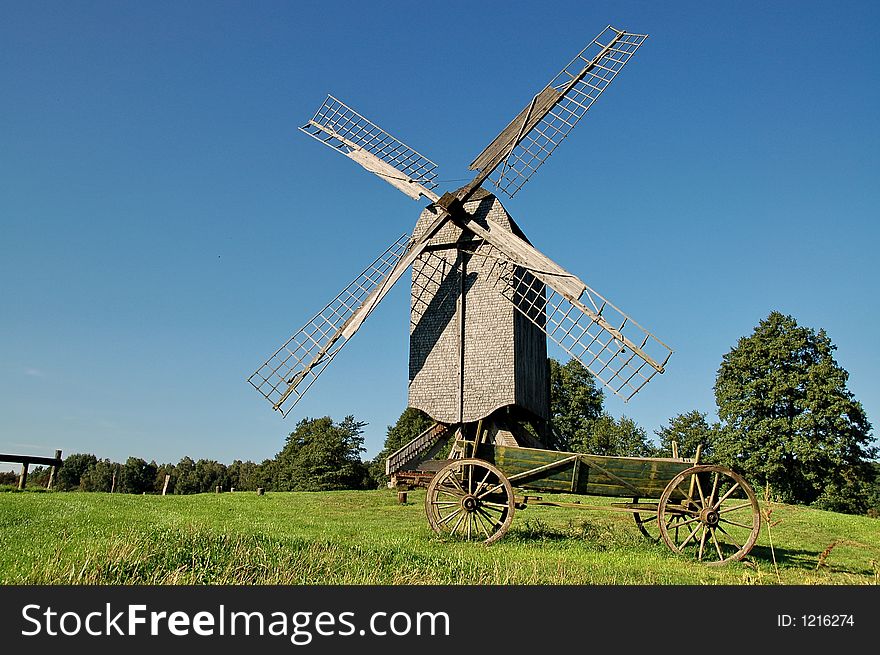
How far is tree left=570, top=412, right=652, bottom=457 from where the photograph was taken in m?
44.5

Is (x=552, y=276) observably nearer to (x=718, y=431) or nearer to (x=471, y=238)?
(x=471, y=238)

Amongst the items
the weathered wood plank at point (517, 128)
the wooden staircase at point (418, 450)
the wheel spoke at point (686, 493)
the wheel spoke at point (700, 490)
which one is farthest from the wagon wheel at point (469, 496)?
the weathered wood plank at point (517, 128)

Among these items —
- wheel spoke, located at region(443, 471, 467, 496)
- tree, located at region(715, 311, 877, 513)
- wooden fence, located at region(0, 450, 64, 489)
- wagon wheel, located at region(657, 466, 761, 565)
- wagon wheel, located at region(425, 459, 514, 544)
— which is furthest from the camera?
tree, located at region(715, 311, 877, 513)

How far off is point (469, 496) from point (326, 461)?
45.0m

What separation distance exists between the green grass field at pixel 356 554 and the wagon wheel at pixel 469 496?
44cm

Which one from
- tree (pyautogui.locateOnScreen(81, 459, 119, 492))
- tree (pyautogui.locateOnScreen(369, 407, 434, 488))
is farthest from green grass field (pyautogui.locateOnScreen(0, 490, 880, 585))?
tree (pyautogui.locateOnScreen(81, 459, 119, 492))

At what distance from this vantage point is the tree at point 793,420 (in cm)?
3184

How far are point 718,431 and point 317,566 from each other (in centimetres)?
3410

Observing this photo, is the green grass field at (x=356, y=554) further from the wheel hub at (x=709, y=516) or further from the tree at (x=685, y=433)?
the tree at (x=685, y=433)

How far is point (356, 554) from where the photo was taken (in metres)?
7.44

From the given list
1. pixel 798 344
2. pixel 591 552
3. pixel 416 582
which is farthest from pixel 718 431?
pixel 416 582

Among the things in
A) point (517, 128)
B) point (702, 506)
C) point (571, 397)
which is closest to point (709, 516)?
point (702, 506)

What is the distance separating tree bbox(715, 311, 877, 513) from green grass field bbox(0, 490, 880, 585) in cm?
1594

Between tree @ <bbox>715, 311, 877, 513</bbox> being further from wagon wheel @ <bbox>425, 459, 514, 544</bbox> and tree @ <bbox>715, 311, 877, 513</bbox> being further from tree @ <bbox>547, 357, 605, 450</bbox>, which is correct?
wagon wheel @ <bbox>425, 459, 514, 544</bbox>
